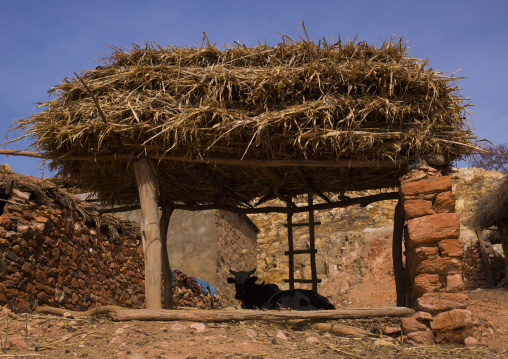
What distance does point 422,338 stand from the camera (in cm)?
573

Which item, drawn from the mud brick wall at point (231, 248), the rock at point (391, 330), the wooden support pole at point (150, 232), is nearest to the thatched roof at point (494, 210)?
the mud brick wall at point (231, 248)

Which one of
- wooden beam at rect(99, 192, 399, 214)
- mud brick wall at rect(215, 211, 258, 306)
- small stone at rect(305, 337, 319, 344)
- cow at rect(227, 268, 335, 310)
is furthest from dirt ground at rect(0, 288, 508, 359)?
mud brick wall at rect(215, 211, 258, 306)

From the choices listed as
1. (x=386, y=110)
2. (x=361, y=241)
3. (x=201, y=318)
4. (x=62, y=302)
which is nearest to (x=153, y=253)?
(x=201, y=318)

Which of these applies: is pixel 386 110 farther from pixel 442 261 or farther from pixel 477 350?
pixel 477 350

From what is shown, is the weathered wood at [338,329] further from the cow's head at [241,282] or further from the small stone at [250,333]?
the cow's head at [241,282]

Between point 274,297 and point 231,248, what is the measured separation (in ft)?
29.5

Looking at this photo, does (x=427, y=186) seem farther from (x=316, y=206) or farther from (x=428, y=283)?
(x=316, y=206)

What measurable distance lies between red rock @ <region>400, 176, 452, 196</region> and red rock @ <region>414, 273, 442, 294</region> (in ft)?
3.18

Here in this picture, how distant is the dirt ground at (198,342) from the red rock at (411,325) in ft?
0.58

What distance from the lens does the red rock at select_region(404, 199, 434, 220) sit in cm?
605

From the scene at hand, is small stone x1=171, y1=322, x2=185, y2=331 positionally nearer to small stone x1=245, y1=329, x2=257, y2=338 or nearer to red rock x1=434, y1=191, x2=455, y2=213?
small stone x1=245, y1=329, x2=257, y2=338

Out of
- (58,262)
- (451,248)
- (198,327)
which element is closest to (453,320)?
(451,248)

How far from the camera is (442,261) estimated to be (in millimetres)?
5855

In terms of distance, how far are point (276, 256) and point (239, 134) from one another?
46.8 feet
